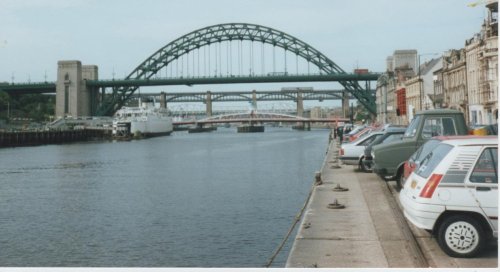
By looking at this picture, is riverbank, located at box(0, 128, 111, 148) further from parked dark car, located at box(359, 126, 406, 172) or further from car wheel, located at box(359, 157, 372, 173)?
parked dark car, located at box(359, 126, 406, 172)

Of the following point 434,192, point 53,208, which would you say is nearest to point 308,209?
point 434,192

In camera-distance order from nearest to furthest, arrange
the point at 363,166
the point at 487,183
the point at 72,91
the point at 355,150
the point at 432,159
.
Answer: the point at 487,183 → the point at 432,159 → the point at 363,166 → the point at 355,150 → the point at 72,91

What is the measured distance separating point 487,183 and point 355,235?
8.02 feet

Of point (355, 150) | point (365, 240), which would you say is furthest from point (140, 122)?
point (365, 240)

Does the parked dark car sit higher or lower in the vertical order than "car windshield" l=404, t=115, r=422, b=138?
lower

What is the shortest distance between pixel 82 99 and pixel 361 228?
10092cm

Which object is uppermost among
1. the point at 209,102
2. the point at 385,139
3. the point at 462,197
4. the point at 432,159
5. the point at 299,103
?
the point at 209,102

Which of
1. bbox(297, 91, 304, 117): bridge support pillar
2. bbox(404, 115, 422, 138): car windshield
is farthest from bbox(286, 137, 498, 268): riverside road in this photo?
bbox(297, 91, 304, 117): bridge support pillar

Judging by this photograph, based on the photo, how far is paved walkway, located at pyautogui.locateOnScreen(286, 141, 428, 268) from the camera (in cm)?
766

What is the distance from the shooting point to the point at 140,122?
10212 cm

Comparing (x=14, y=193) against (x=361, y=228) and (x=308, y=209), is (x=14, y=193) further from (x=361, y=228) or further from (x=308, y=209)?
(x=361, y=228)

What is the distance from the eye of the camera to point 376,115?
324ft

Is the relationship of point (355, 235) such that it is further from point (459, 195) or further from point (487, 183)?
point (487, 183)

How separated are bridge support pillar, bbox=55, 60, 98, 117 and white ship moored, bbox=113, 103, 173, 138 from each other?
6331mm
